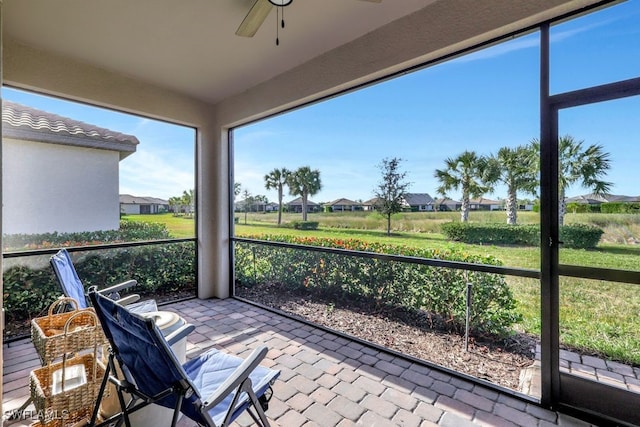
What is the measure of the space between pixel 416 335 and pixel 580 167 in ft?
6.36

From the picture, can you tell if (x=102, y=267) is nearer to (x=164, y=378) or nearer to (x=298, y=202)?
(x=298, y=202)

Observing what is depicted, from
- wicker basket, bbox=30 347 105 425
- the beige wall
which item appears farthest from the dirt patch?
wicker basket, bbox=30 347 105 425

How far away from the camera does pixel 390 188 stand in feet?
10.0

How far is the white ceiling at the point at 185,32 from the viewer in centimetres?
244

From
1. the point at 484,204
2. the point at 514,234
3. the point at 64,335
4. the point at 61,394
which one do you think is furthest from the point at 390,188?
the point at 61,394

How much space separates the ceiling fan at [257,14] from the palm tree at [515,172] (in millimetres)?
1484

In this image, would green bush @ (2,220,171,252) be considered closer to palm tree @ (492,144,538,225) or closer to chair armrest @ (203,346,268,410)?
chair armrest @ (203,346,268,410)

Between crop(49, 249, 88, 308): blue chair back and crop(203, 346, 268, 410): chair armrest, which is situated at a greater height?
crop(49, 249, 88, 308): blue chair back

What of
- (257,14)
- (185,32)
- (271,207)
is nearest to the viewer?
(257,14)

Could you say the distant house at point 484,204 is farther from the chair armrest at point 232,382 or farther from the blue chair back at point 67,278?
the blue chair back at point 67,278

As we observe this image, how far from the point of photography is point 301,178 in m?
3.88

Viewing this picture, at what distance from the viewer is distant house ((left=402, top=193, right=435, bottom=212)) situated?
2.77 m

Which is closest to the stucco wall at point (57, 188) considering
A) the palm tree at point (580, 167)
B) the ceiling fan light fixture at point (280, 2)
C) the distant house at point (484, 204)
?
the ceiling fan light fixture at point (280, 2)

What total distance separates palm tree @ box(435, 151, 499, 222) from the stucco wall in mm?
3914
